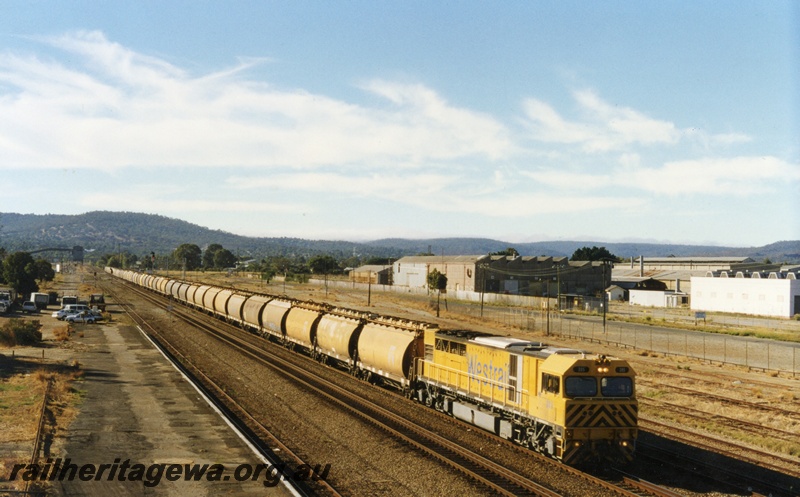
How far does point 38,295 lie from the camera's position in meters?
84.6

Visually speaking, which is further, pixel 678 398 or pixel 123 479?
pixel 678 398

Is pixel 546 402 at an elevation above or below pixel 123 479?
above

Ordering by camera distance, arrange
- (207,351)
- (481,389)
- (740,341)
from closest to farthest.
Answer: (481,389)
(207,351)
(740,341)

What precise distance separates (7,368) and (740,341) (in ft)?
212

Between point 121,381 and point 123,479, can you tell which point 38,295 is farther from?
point 123,479

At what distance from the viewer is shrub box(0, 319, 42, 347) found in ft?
164

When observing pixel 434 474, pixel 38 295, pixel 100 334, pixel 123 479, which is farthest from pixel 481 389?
pixel 38 295

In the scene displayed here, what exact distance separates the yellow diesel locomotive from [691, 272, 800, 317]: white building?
81.9 m

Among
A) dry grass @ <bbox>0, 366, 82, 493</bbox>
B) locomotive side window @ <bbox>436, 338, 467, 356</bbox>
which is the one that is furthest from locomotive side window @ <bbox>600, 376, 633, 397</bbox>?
dry grass @ <bbox>0, 366, 82, 493</bbox>

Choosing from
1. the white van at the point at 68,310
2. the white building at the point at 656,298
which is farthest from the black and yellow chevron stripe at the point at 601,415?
the white building at the point at 656,298

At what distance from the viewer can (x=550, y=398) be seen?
67.3 ft

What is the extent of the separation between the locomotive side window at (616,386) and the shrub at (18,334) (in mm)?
47357

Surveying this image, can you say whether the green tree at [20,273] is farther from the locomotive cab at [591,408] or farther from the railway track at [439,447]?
the locomotive cab at [591,408]

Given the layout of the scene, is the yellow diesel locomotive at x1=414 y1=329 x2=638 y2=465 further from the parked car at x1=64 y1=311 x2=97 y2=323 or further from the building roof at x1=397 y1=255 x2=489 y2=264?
the building roof at x1=397 y1=255 x2=489 y2=264
